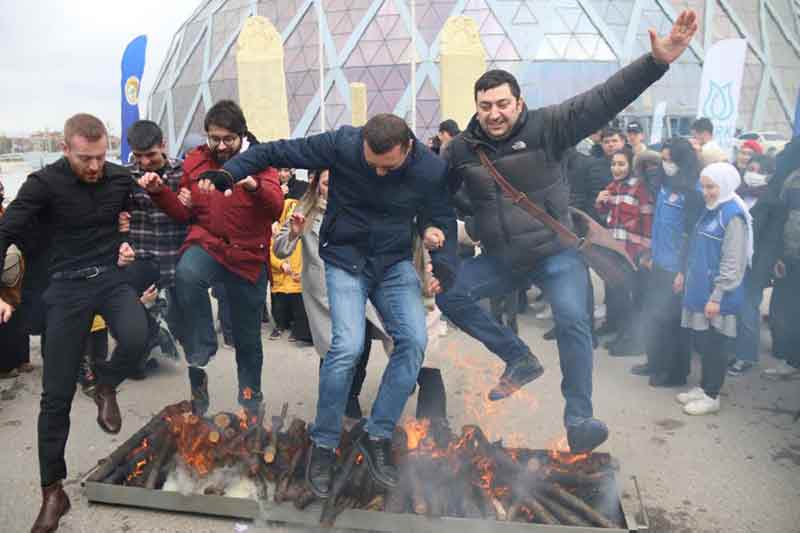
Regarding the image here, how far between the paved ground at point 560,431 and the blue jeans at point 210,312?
2.49ft

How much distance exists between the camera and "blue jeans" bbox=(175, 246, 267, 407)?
4.44 m

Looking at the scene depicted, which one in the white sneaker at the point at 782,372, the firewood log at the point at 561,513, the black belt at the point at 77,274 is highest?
the black belt at the point at 77,274

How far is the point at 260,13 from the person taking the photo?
29.0 metres

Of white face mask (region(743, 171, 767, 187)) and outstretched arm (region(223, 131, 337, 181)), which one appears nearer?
outstretched arm (region(223, 131, 337, 181))

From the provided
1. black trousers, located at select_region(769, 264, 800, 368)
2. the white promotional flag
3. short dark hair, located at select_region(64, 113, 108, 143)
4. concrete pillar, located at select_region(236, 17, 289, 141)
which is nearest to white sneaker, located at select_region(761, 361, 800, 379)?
black trousers, located at select_region(769, 264, 800, 368)

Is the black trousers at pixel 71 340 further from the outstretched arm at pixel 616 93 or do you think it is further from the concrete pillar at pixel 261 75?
the concrete pillar at pixel 261 75

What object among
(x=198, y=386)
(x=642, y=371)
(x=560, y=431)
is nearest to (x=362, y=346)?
(x=198, y=386)

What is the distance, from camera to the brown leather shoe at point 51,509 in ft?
11.3

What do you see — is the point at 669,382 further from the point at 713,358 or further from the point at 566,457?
the point at 566,457

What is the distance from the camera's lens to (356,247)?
3.83m

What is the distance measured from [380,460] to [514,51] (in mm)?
24087

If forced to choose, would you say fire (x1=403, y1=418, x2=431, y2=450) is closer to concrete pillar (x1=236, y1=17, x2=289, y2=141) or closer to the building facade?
concrete pillar (x1=236, y1=17, x2=289, y2=141)

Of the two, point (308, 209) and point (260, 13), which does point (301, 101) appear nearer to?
point (260, 13)

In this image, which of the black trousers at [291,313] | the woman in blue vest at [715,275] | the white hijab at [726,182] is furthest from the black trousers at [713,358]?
the black trousers at [291,313]
